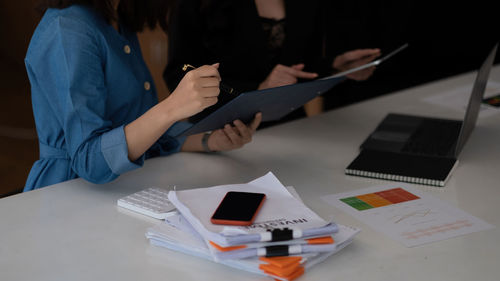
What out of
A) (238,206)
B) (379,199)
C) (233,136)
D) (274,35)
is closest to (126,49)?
(233,136)

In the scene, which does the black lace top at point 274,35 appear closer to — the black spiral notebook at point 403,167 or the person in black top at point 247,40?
the person in black top at point 247,40

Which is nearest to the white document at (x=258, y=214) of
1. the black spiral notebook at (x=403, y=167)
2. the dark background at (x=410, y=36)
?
the black spiral notebook at (x=403, y=167)

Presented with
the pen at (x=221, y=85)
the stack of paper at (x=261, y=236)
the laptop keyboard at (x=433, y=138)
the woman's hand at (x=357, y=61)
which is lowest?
the laptop keyboard at (x=433, y=138)

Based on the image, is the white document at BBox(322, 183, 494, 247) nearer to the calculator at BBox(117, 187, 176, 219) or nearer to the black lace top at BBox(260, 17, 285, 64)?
the calculator at BBox(117, 187, 176, 219)

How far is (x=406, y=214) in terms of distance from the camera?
131 centimetres

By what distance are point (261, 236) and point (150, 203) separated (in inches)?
15.8

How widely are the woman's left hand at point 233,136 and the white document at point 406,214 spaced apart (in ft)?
1.03

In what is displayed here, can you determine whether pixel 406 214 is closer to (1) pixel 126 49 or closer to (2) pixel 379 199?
(2) pixel 379 199

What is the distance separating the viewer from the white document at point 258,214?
3.41ft

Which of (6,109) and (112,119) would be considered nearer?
(112,119)

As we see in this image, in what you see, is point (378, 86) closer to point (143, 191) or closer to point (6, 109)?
point (6, 109)

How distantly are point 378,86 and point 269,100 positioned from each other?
243 cm

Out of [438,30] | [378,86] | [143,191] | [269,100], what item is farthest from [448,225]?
[438,30]

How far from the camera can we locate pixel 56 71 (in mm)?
1393
